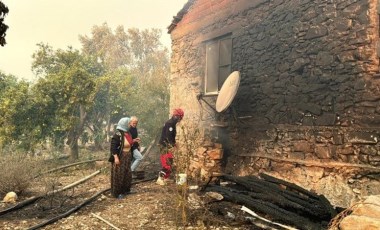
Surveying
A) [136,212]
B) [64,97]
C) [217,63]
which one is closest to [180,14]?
[217,63]

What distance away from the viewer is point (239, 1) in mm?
8344

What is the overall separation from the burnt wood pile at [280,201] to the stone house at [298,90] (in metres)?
0.86

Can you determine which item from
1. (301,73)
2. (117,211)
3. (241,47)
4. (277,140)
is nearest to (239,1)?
(241,47)

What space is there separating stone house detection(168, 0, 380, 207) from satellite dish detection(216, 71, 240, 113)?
515 millimetres

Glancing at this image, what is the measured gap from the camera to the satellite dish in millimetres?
7185

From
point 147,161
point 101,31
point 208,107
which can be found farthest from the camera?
point 101,31

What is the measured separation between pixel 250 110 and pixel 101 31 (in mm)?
Answer: 32942

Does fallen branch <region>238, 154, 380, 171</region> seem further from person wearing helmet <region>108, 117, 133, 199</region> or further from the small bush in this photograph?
the small bush

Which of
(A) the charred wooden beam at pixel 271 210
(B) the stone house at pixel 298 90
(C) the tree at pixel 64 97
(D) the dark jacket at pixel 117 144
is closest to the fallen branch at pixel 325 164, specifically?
(B) the stone house at pixel 298 90

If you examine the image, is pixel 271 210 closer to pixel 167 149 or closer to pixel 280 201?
pixel 280 201

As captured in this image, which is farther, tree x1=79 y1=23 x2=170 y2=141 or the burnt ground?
tree x1=79 y1=23 x2=170 y2=141

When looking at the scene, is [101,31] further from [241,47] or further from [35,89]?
[241,47]

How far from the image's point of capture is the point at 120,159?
6652 millimetres

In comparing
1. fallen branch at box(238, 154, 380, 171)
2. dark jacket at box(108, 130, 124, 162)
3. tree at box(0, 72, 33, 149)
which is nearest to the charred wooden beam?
fallen branch at box(238, 154, 380, 171)
